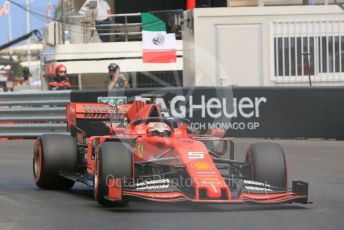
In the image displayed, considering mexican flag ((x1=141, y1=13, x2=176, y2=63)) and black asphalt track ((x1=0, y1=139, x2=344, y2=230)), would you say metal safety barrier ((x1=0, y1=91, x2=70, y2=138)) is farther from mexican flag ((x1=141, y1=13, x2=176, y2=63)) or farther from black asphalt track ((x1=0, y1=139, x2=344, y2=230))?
black asphalt track ((x1=0, y1=139, x2=344, y2=230))

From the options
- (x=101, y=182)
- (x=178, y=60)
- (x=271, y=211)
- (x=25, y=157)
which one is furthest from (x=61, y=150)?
(x=178, y=60)

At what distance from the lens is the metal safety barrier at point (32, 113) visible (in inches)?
675

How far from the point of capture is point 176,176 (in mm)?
7797

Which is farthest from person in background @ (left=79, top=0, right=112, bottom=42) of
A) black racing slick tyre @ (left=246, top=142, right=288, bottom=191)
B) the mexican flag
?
black racing slick tyre @ (left=246, top=142, right=288, bottom=191)

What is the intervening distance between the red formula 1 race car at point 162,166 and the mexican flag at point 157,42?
1321 centimetres

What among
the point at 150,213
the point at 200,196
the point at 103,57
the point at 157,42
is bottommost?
the point at 150,213

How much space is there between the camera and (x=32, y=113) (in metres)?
17.4

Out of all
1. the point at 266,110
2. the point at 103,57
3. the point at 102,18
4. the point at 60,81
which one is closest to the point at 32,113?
the point at 60,81

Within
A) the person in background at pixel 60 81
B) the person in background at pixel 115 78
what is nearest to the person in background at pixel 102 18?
the person in background at pixel 60 81

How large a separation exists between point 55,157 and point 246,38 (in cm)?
1134

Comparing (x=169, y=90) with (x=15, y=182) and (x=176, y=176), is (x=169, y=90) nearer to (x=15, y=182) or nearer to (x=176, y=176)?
(x=15, y=182)

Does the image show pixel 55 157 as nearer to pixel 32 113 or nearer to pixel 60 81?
pixel 32 113

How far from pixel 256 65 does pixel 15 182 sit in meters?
10.7

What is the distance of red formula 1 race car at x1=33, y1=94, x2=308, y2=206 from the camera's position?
290 inches
